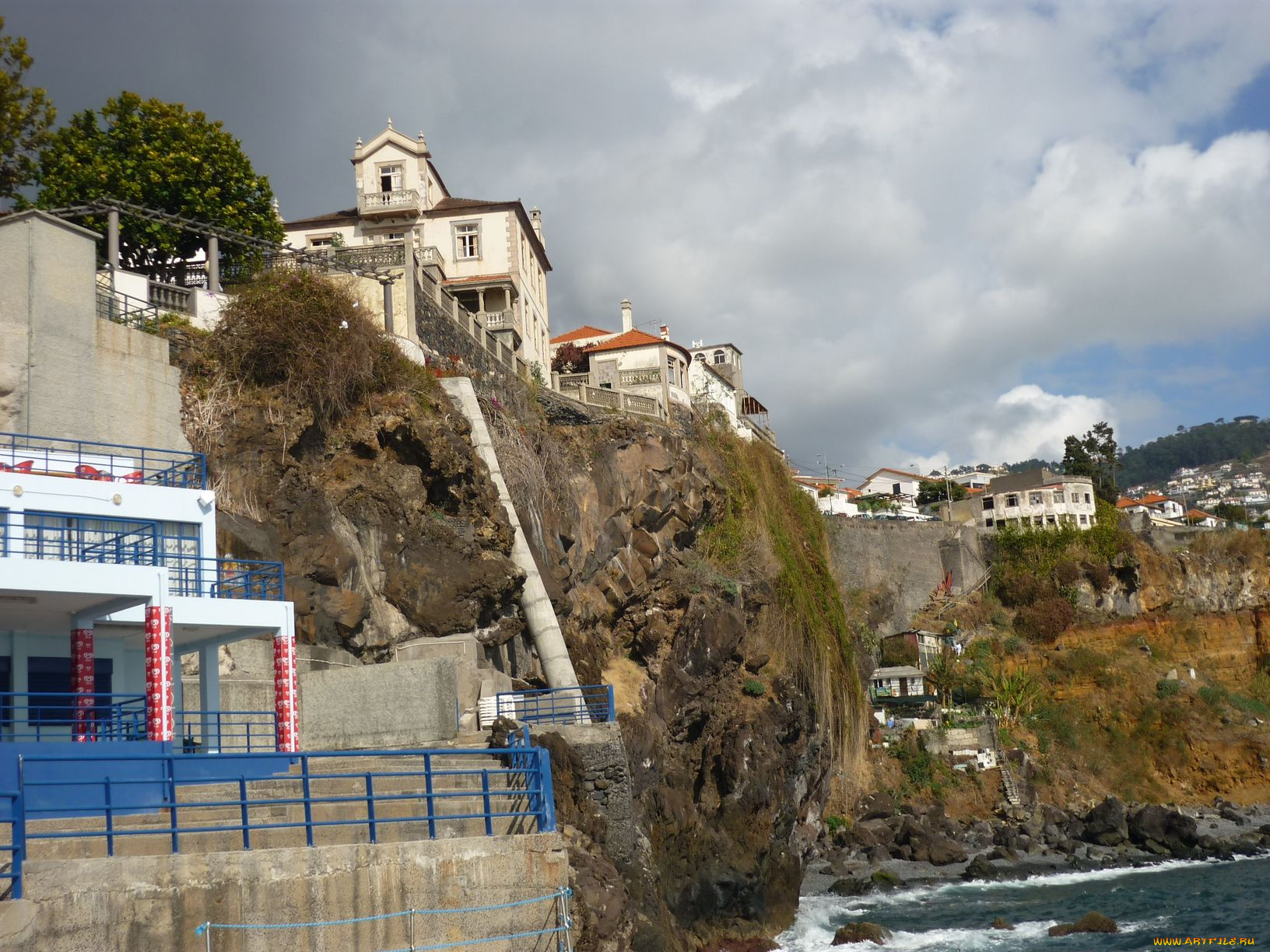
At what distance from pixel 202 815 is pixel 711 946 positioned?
61.3 ft

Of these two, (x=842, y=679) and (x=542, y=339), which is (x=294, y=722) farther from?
(x=542, y=339)

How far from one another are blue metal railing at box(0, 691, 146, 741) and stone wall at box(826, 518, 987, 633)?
145ft

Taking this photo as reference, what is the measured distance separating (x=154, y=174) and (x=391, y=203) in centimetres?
1480

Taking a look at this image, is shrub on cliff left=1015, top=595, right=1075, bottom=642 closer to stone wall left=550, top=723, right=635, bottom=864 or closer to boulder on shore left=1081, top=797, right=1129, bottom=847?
boulder on shore left=1081, top=797, right=1129, bottom=847

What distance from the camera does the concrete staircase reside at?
10.9m

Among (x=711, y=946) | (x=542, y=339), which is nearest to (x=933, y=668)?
(x=542, y=339)

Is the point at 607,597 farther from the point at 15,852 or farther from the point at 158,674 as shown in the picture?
the point at 15,852

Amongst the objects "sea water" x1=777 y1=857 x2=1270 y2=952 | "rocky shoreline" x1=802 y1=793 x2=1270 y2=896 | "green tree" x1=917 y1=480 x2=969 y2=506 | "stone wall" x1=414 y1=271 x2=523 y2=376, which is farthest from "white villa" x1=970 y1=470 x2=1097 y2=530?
"stone wall" x1=414 y1=271 x2=523 y2=376

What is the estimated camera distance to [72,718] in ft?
51.2

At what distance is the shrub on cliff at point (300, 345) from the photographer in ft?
83.7

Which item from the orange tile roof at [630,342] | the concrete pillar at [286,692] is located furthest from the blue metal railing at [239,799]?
the orange tile roof at [630,342]

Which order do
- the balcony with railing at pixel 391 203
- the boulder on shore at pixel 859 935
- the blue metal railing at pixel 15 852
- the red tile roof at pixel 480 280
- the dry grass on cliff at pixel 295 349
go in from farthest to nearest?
1. the balcony with railing at pixel 391 203
2. the red tile roof at pixel 480 280
3. the boulder on shore at pixel 859 935
4. the dry grass on cliff at pixel 295 349
5. the blue metal railing at pixel 15 852

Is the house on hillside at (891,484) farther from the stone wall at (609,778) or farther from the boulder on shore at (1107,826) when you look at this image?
the stone wall at (609,778)

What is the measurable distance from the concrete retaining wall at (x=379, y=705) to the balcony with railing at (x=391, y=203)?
29.1 meters
